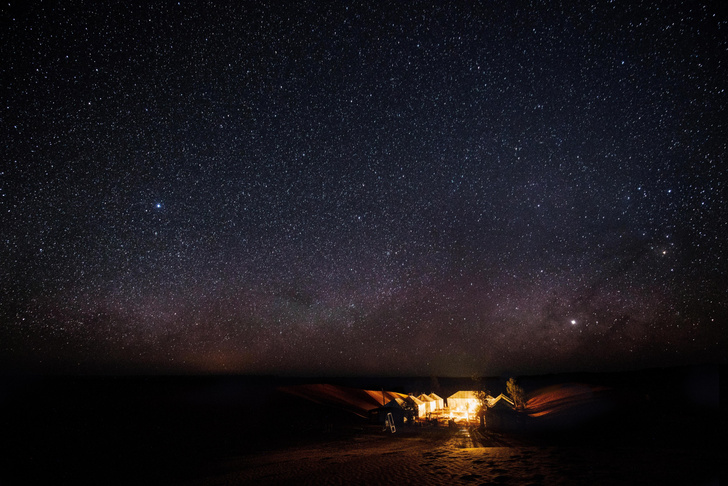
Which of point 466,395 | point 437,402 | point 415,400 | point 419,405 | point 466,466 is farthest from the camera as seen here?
point 437,402

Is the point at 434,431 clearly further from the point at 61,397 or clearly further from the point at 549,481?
the point at 61,397

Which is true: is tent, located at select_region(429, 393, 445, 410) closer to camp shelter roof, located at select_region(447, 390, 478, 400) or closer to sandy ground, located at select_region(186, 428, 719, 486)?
camp shelter roof, located at select_region(447, 390, 478, 400)

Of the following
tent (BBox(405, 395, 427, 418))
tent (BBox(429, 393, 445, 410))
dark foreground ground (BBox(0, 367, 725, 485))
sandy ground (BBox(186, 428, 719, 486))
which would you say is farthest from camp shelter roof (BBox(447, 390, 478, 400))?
sandy ground (BBox(186, 428, 719, 486))

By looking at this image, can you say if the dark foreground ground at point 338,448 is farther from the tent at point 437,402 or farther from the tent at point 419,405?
the tent at point 437,402

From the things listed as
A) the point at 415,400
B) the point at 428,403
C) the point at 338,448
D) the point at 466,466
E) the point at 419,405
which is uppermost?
the point at 466,466

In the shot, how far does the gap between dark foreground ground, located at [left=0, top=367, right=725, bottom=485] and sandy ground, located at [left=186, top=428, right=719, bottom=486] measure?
5 centimetres

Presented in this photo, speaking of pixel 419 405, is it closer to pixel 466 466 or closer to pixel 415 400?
pixel 415 400

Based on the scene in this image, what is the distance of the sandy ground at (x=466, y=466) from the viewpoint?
1202 centimetres

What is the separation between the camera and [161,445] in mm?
20625

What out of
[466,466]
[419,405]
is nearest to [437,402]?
[419,405]

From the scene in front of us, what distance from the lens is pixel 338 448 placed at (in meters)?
18.7

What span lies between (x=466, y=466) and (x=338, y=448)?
7453mm

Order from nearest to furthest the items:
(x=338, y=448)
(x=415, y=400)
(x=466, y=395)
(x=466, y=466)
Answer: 1. (x=466, y=466)
2. (x=338, y=448)
3. (x=415, y=400)
4. (x=466, y=395)

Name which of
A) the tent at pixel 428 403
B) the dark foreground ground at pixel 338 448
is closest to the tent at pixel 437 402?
the tent at pixel 428 403
